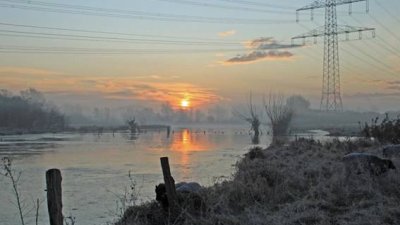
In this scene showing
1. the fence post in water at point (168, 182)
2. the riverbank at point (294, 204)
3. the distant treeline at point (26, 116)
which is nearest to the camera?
the riverbank at point (294, 204)

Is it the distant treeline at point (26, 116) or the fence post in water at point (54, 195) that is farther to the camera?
the distant treeline at point (26, 116)

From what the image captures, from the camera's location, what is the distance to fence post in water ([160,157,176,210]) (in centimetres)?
820

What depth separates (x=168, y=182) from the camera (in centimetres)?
825

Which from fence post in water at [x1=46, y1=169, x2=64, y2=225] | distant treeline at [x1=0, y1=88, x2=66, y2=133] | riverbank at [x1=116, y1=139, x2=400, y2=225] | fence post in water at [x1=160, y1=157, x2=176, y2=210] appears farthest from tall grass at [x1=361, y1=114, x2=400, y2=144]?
distant treeline at [x1=0, y1=88, x2=66, y2=133]

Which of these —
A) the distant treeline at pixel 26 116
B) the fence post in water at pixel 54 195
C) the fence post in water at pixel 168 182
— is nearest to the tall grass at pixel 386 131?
the fence post in water at pixel 168 182

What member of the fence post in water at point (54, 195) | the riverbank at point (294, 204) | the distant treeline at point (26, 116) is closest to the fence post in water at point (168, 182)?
the riverbank at point (294, 204)

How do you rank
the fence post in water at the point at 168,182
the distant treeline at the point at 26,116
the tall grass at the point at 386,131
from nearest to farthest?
the fence post in water at the point at 168,182 < the tall grass at the point at 386,131 < the distant treeline at the point at 26,116

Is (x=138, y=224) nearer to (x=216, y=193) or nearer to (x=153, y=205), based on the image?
(x=153, y=205)

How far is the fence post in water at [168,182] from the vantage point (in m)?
8.20

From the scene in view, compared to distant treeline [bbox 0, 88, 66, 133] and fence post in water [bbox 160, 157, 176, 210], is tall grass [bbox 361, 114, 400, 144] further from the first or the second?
distant treeline [bbox 0, 88, 66, 133]

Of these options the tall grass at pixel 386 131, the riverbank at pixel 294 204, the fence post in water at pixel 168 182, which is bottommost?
the riverbank at pixel 294 204

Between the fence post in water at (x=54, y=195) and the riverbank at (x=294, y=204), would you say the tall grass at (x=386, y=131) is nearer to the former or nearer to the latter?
the riverbank at (x=294, y=204)

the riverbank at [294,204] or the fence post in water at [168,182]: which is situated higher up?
the fence post in water at [168,182]

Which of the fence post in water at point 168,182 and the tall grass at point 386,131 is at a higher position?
the tall grass at point 386,131
